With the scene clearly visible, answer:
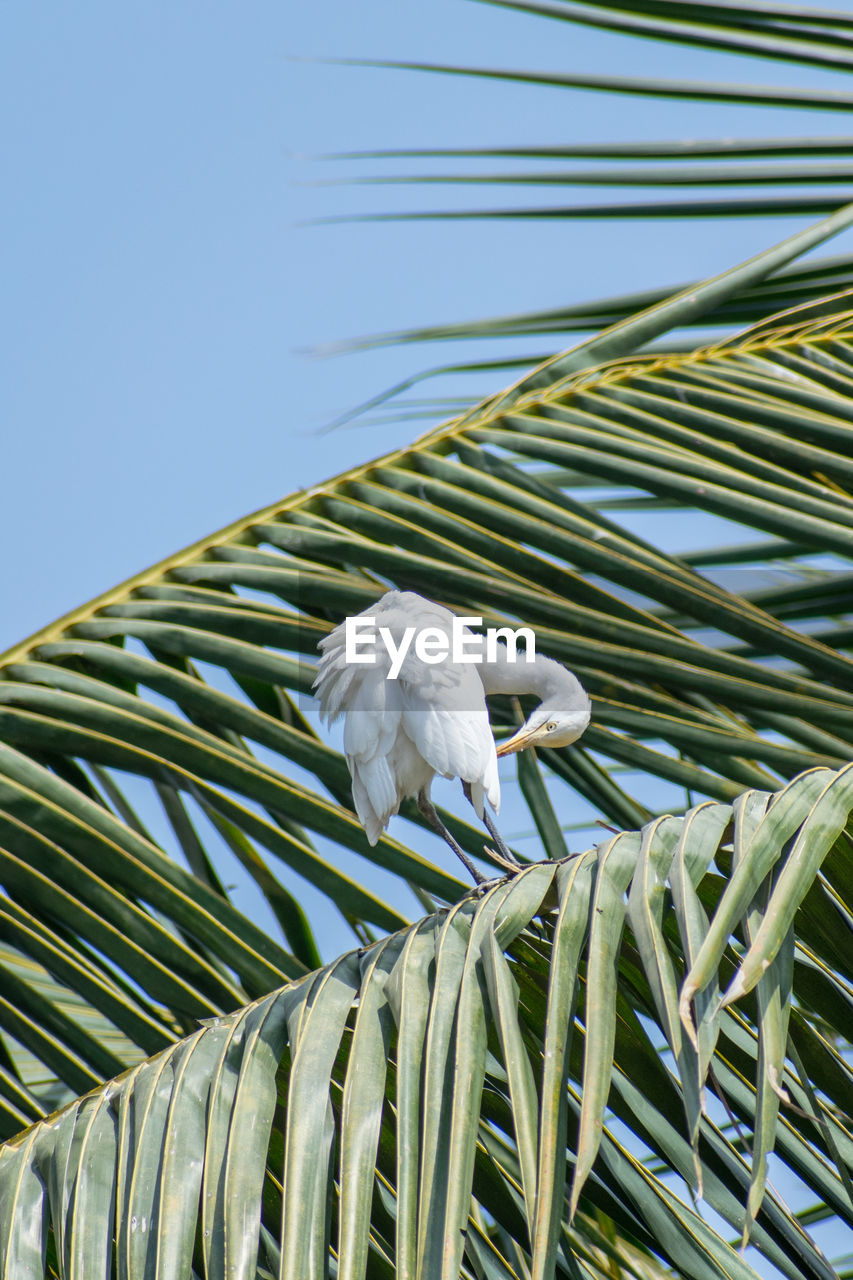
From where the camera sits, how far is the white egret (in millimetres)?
1681

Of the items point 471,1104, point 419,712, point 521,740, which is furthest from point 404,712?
point 471,1104

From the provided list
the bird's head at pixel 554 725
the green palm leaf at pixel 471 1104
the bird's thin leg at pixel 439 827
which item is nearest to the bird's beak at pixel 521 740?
the bird's head at pixel 554 725

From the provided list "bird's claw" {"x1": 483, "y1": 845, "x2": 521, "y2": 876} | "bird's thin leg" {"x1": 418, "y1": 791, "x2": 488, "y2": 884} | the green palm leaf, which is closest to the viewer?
the green palm leaf

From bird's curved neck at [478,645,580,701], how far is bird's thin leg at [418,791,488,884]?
0.20 m

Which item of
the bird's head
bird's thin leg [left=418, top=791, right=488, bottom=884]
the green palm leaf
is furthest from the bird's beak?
the green palm leaf

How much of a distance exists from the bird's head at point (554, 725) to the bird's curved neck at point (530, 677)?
19 millimetres

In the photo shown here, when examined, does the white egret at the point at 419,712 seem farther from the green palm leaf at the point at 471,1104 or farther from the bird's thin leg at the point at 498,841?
the green palm leaf at the point at 471,1104

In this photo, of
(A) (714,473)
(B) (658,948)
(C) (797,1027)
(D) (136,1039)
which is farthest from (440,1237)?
(A) (714,473)

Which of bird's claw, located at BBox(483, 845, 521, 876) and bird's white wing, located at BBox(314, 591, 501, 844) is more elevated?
bird's white wing, located at BBox(314, 591, 501, 844)

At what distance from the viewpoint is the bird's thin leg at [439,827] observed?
174 centimetres

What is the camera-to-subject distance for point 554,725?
5.55 ft

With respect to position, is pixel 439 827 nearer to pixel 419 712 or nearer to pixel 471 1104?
pixel 419 712

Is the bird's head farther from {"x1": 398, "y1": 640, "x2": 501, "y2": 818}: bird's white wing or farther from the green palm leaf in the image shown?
the green palm leaf

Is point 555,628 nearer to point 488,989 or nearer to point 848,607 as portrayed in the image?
point 848,607
